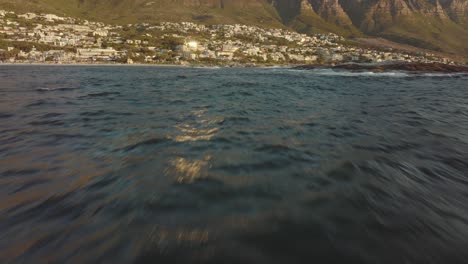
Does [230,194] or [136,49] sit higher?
[136,49]

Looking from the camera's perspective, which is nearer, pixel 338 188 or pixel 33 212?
pixel 33 212

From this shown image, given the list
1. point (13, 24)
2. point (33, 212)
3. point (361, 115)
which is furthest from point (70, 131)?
point (13, 24)

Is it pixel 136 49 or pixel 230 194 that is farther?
pixel 136 49

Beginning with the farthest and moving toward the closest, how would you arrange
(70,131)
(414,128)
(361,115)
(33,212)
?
1. (361,115)
2. (414,128)
3. (70,131)
4. (33,212)

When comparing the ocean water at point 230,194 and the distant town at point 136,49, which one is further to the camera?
the distant town at point 136,49

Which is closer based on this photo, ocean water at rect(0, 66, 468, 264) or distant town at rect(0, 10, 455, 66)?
ocean water at rect(0, 66, 468, 264)

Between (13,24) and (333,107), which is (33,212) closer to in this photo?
(333,107)

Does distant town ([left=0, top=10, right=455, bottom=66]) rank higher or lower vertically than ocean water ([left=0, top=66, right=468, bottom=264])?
higher

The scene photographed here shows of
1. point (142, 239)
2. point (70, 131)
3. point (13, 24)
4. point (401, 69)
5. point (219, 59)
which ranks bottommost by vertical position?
point (142, 239)
